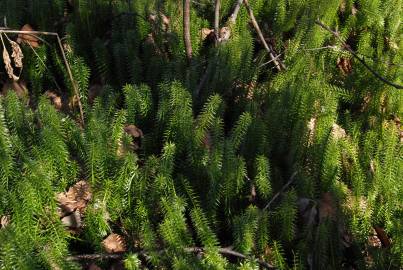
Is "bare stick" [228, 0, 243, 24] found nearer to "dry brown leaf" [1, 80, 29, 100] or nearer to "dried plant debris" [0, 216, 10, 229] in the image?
"dry brown leaf" [1, 80, 29, 100]

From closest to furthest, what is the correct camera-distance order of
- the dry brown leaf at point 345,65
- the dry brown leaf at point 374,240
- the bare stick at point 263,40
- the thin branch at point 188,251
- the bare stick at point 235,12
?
the thin branch at point 188,251, the dry brown leaf at point 374,240, the bare stick at point 263,40, the bare stick at point 235,12, the dry brown leaf at point 345,65

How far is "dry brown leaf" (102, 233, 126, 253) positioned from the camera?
2551 mm

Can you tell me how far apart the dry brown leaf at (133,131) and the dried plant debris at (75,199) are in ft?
1.44

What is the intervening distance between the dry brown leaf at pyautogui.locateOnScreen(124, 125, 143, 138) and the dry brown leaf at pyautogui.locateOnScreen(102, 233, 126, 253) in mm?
655

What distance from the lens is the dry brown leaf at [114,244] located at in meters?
2.55

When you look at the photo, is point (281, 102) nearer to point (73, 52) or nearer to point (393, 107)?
point (393, 107)

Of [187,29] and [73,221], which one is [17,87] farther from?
[73,221]

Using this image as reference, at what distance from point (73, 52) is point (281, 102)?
137 centimetres

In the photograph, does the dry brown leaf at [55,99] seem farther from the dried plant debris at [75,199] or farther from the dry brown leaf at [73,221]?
the dry brown leaf at [73,221]

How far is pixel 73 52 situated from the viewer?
3.64 metres

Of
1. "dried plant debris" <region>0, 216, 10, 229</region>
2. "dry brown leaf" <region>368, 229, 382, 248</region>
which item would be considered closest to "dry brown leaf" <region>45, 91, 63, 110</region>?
"dried plant debris" <region>0, 216, 10, 229</region>

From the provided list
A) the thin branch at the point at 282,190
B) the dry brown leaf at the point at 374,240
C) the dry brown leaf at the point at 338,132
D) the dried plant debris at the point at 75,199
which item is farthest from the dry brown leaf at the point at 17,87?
the dry brown leaf at the point at 374,240

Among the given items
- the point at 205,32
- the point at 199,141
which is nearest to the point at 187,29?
the point at 205,32

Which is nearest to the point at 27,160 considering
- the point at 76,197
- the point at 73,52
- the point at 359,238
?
the point at 76,197
